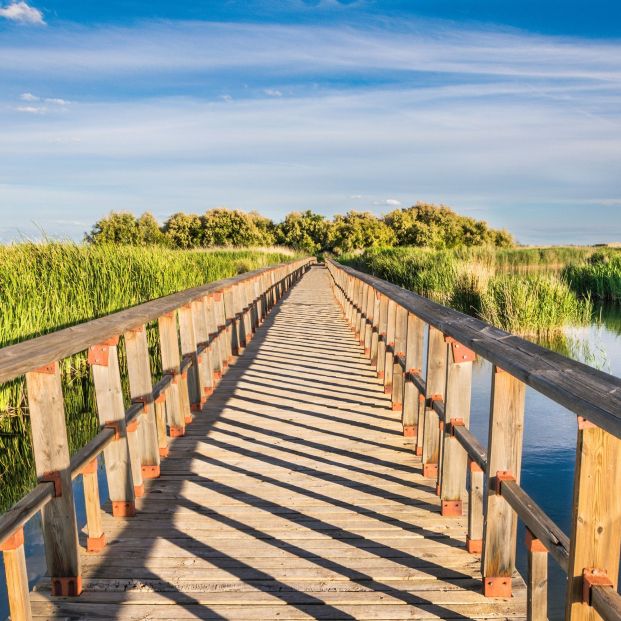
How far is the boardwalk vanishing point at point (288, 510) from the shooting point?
2410mm

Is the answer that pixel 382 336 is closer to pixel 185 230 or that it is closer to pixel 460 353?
pixel 460 353

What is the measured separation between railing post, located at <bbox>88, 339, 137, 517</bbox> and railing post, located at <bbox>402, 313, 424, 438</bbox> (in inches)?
80.4

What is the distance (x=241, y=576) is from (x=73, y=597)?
2.34 feet

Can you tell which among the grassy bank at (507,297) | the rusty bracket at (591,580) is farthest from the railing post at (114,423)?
the grassy bank at (507,297)

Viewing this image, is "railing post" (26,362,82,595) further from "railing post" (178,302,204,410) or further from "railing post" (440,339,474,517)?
"railing post" (178,302,204,410)

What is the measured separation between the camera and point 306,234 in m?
88.4

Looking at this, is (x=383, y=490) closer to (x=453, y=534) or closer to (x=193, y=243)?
(x=453, y=534)

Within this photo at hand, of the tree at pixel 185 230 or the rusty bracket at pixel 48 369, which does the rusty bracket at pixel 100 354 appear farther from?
Result: the tree at pixel 185 230

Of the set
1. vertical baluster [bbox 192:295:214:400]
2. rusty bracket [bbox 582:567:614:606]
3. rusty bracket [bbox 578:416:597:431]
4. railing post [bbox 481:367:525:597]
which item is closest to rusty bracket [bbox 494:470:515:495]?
railing post [bbox 481:367:525:597]

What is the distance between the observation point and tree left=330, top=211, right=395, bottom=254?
3123 inches

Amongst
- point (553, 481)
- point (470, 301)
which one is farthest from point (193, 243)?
Result: point (553, 481)

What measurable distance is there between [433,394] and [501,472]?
4.20 ft

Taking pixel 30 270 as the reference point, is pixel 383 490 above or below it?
below

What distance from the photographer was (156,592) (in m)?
2.65
